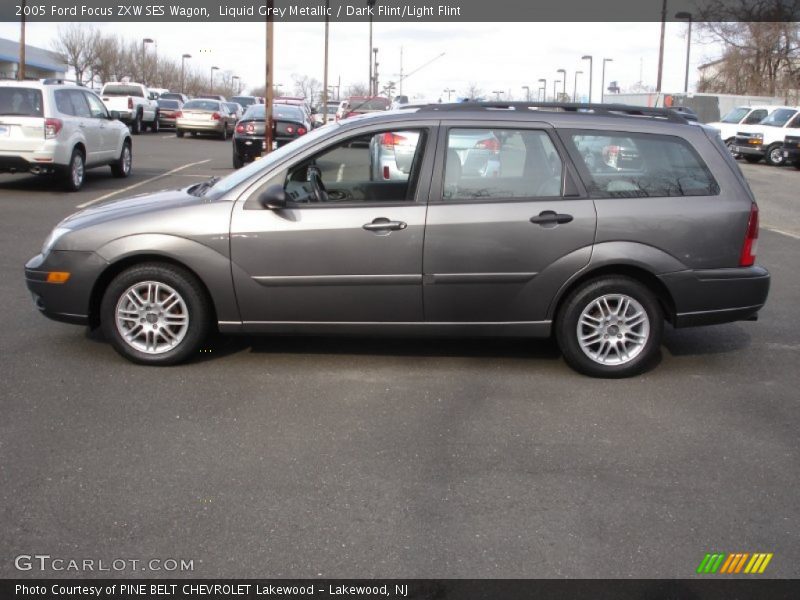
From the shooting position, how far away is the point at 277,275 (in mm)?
5672

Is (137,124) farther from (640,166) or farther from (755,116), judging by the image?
(640,166)

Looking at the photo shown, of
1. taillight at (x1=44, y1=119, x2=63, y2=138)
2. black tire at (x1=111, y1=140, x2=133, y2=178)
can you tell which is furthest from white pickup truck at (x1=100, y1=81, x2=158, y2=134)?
taillight at (x1=44, y1=119, x2=63, y2=138)

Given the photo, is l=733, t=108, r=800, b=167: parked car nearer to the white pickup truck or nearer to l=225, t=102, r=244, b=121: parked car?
l=225, t=102, r=244, b=121: parked car

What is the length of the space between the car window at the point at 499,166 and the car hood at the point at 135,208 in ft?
5.30

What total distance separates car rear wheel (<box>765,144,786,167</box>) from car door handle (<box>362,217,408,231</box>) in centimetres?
2792

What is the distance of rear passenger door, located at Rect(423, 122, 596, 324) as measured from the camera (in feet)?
18.6

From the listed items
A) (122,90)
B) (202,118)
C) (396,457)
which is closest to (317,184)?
(396,457)

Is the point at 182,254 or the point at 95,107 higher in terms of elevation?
the point at 95,107

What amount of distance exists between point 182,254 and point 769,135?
95.8ft

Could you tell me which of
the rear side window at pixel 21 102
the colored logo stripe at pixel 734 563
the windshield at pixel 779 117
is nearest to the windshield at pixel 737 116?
the windshield at pixel 779 117

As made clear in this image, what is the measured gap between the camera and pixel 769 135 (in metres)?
30.7

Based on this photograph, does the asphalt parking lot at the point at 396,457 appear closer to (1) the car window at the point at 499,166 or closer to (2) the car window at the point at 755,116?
(1) the car window at the point at 499,166

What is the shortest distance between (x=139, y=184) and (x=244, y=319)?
12115mm

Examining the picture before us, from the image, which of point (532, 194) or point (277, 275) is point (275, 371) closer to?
point (277, 275)
